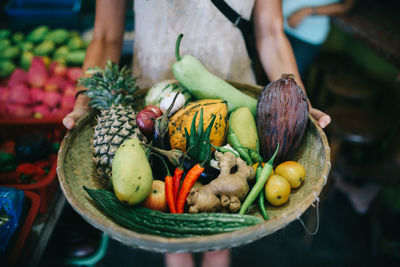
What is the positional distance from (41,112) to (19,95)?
234mm

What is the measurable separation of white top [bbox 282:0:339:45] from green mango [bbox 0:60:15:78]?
118 inches

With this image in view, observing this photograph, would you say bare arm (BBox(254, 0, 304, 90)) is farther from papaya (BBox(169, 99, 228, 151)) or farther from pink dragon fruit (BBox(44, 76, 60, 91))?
pink dragon fruit (BBox(44, 76, 60, 91))

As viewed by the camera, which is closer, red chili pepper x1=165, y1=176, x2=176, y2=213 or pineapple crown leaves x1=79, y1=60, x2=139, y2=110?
red chili pepper x1=165, y1=176, x2=176, y2=213

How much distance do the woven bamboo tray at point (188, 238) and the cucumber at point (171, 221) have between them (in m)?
0.05

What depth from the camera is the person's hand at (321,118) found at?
1495 millimetres

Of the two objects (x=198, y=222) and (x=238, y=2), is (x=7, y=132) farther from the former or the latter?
(x=238, y=2)

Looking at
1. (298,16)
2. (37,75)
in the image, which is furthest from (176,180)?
(298,16)

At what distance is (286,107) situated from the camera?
1.47 m

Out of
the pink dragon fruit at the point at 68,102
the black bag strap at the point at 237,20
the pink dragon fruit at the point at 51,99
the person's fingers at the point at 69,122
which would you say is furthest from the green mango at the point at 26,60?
the black bag strap at the point at 237,20

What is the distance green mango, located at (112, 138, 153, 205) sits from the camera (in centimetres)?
115

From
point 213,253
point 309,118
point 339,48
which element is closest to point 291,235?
point 213,253

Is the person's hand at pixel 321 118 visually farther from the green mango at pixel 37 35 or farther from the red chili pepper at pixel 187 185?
the green mango at pixel 37 35

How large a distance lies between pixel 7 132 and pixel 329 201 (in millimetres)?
3194

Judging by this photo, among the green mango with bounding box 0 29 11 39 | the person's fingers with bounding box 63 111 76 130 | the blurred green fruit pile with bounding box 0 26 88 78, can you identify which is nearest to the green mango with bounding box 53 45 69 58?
the blurred green fruit pile with bounding box 0 26 88 78
